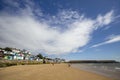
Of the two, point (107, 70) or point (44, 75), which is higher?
point (44, 75)

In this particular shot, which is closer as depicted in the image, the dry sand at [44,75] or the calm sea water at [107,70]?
the dry sand at [44,75]

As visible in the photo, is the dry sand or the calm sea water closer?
the dry sand

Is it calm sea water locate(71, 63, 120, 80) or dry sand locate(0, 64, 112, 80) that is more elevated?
dry sand locate(0, 64, 112, 80)

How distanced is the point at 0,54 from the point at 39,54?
236 ft

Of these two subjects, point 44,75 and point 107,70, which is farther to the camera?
point 107,70

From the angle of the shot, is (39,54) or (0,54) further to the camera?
(39,54)

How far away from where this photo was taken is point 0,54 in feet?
194

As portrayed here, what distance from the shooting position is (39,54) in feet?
425

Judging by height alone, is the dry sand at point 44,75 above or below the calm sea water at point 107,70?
above
